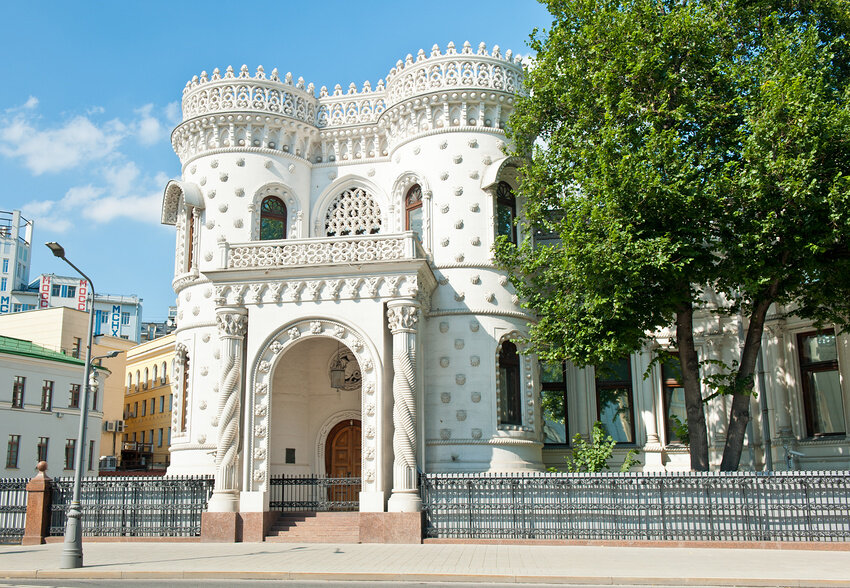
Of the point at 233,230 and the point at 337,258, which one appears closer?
the point at 337,258

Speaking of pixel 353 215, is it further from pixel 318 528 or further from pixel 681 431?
pixel 681 431

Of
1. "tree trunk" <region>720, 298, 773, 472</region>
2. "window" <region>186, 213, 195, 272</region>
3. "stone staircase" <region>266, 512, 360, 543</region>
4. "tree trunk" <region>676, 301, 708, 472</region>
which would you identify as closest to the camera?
"tree trunk" <region>720, 298, 773, 472</region>

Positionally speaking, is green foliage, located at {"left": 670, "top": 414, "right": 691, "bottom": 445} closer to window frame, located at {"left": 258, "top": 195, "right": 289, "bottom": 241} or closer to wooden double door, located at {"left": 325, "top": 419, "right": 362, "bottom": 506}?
wooden double door, located at {"left": 325, "top": 419, "right": 362, "bottom": 506}

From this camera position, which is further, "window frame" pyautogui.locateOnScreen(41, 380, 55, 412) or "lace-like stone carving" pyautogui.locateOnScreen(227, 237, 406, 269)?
"window frame" pyautogui.locateOnScreen(41, 380, 55, 412)

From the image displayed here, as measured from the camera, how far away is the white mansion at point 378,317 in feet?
68.2

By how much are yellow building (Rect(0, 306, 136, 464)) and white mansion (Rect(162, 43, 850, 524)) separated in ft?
107

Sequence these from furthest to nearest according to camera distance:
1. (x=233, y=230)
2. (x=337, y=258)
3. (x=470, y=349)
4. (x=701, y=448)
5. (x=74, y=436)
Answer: (x=74, y=436)
(x=233, y=230)
(x=470, y=349)
(x=337, y=258)
(x=701, y=448)

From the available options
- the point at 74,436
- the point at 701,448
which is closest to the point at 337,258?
the point at 701,448

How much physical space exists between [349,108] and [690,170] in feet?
40.6

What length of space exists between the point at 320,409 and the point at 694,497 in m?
10.8

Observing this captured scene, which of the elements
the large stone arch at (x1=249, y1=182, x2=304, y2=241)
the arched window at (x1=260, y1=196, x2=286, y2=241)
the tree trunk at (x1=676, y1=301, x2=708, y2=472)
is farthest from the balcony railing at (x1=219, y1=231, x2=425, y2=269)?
the tree trunk at (x1=676, y1=301, x2=708, y2=472)

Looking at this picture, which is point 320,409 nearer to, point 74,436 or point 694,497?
point 694,497

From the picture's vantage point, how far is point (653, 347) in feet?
83.3

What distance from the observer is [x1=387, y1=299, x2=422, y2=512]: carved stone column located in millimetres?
19609
